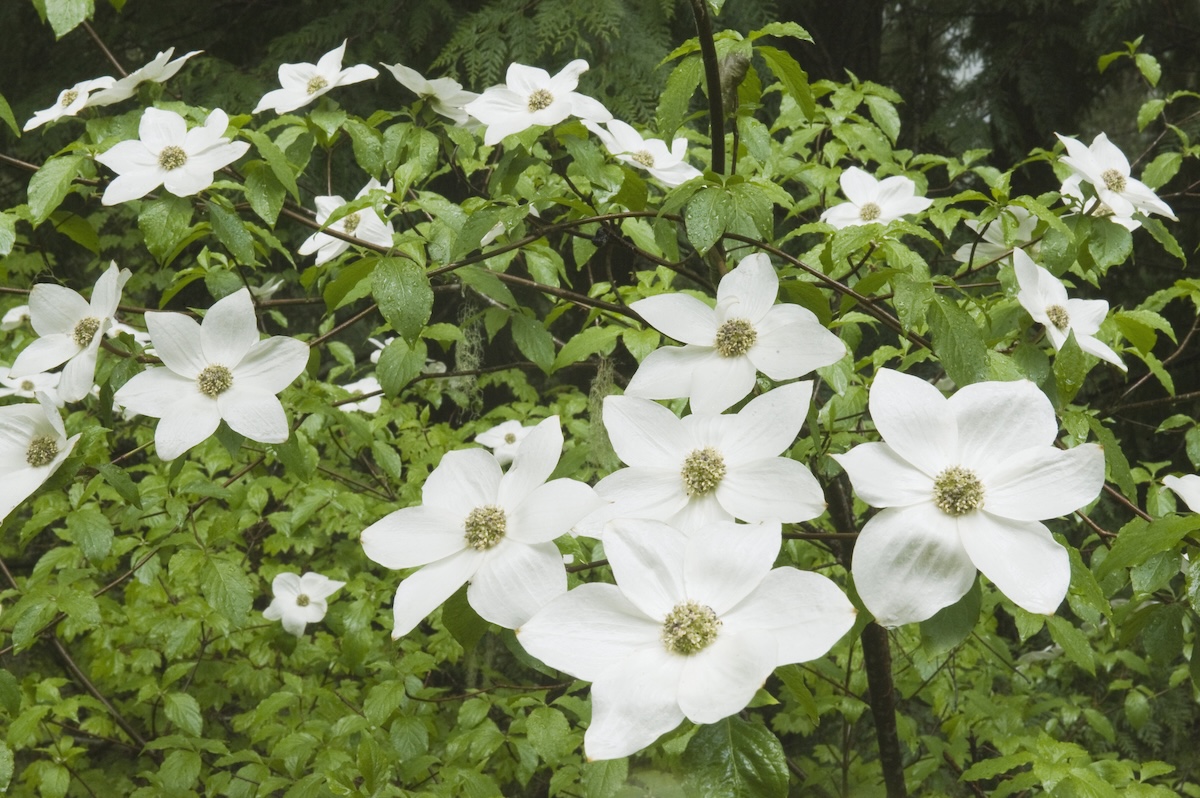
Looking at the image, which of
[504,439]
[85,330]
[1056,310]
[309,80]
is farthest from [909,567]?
[504,439]

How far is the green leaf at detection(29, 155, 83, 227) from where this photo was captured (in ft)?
2.81

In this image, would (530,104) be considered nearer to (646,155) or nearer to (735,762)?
(646,155)

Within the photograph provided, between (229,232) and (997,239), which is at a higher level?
(229,232)

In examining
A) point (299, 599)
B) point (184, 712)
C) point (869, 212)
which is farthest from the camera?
point (299, 599)

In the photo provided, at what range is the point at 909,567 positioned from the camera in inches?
22.1

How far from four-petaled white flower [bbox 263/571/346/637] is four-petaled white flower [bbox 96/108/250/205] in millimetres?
951

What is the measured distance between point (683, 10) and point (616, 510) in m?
2.01

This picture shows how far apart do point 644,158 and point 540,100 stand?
21 cm

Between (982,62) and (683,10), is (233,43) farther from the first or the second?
(982,62)

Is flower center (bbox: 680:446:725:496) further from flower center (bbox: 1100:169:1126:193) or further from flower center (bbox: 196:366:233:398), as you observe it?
flower center (bbox: 1100:169:1126:193)

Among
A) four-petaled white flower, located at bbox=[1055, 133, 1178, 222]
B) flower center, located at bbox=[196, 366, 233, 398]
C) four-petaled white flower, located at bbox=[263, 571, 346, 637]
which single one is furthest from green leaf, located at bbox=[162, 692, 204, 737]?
four-petaled white flower, located at bbox=[1055, 133, 1178, 222]

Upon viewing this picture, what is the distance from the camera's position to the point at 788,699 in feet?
5.73

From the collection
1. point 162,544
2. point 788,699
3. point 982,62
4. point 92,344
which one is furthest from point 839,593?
point 982,62

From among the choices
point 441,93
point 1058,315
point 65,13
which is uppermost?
point 65,13
